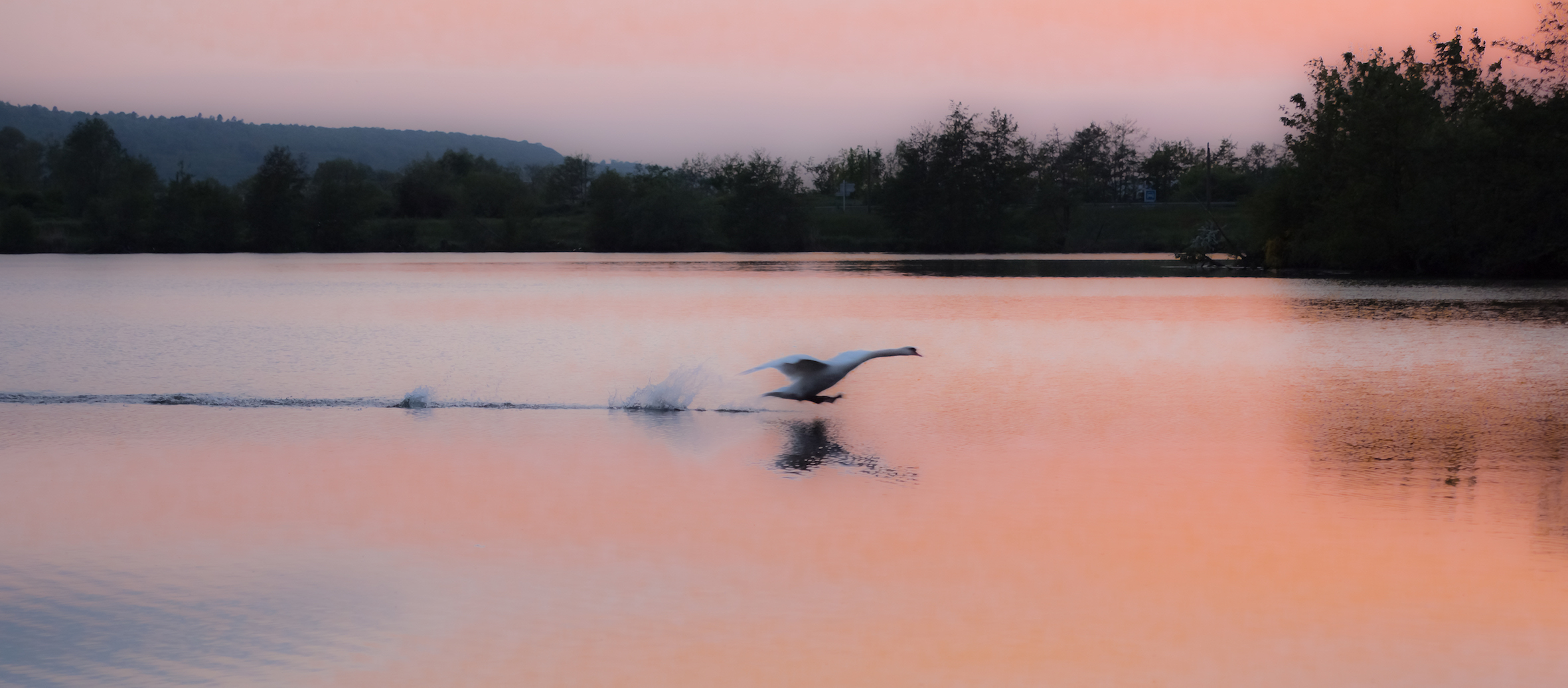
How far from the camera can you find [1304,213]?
60.4 m

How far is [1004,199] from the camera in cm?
10025

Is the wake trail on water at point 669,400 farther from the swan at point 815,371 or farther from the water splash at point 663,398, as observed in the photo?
the swan at point 815,371

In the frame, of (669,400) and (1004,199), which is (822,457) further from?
(1004,199)

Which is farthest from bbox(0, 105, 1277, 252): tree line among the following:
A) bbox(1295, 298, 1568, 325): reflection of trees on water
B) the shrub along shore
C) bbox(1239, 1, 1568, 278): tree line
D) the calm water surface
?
the calm water surface

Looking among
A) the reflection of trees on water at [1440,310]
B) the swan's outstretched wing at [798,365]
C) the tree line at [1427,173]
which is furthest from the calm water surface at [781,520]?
the tree line at [1427,173]

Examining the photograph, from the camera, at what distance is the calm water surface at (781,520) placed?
6379 mm

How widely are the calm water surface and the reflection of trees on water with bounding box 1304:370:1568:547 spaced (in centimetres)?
7

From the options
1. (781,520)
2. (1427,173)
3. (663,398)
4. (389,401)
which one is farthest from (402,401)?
(1427,173)

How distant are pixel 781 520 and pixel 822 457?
8.54 ft

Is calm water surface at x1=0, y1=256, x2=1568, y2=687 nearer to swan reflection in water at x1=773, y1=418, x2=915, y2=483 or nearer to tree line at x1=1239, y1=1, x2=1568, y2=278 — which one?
swan reflection in water at x1=773, y1=418, x2=915, y2=483

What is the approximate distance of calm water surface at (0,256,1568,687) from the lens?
20.9 feet

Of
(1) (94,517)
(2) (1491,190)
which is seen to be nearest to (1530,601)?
(1) (94,517)

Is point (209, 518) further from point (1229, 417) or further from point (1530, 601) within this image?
point (1229, 417)

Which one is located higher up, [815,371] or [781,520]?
[815,371]
